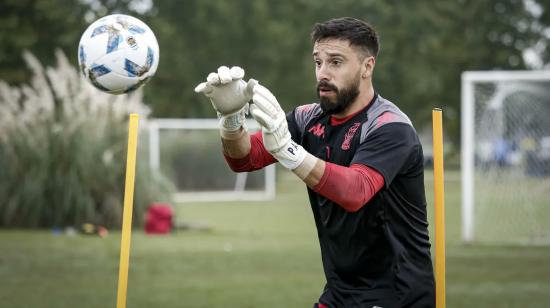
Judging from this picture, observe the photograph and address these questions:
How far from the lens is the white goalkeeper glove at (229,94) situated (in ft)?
13.6

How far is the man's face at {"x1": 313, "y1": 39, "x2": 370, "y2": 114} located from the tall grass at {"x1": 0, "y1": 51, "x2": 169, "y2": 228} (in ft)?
35.4

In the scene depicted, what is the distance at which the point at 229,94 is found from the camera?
169 inches

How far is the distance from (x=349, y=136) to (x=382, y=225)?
467 mm

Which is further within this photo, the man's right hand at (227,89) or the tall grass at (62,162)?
the tall grass at (62,162)

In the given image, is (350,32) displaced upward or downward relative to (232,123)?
upward

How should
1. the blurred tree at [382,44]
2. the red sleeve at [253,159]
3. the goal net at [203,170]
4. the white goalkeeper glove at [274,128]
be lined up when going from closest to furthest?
the white goalkeeper glove at [274,128] → the red sleeve at [253,159] → the goal net at [203,170] → the blurred tree at [382,44]

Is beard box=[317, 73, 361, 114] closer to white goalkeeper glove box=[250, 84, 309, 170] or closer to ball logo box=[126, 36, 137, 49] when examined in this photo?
white goalkeeper glove box=[250, 84, 309, 170]

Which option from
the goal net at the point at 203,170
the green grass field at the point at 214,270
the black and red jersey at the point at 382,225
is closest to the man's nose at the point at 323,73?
the black and red jersey at the point at 382,225

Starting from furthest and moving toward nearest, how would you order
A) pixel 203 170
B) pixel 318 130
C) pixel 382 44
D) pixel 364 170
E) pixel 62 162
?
pixel 382 44
pixel 203 170
pixel 62 162
pixel 318 130
pixel 364 170

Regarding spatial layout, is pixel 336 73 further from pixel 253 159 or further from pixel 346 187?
pixel 253 159

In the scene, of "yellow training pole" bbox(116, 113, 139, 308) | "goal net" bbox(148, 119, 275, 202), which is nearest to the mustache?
"yellow training pole" bbox(116, 113, 139, 308)

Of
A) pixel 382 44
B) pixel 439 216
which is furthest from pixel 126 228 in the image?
pixel 382 44

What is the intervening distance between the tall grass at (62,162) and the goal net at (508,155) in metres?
5.61

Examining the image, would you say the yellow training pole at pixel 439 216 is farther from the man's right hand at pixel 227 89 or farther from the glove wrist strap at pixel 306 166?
the man's right hand at pixel 227 89
